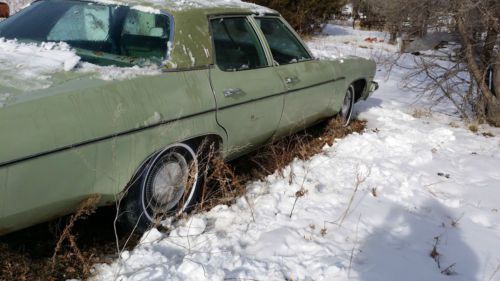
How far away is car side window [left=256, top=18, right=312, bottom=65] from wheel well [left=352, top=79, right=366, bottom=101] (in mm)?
1387

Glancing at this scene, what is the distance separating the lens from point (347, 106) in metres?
5.87

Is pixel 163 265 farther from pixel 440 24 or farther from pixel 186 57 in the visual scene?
pixel 440 24

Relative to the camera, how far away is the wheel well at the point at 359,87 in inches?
234

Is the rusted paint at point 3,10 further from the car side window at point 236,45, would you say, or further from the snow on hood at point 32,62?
the car side window at point 236,45

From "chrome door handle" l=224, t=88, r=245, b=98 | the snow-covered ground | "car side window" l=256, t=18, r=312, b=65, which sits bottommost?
the snow-covered ground

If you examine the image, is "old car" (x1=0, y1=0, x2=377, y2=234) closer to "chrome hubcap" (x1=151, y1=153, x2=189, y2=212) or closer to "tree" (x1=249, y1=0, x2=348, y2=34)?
"chrome hubcap" (x1=151, y1=153, x2=189, y2=212)

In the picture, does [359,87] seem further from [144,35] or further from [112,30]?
[112,30]

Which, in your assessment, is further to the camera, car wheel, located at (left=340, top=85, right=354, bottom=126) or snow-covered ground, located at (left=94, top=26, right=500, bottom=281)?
car wheel, located at (left=340, top=85, right=354, bottom=126)

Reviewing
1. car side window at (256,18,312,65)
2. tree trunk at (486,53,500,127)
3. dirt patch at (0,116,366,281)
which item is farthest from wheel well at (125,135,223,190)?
tree trunk at (486,53,500,127)

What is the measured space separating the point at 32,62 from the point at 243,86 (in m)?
1.46

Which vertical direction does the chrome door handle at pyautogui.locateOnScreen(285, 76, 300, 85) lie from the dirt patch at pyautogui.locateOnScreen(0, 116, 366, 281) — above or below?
above

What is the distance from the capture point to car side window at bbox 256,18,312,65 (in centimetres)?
429

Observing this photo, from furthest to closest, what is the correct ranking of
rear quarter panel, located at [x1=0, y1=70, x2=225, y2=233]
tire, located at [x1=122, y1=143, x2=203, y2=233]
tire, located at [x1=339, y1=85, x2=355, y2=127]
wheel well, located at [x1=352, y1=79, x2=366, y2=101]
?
wheel well, located at [x1=352, y1=79, x2=366, y2=101] → tire, located at [x1=339, y1=85, x2=355, y2=127] → tire, located at [x1=122, y1=143, x2=203, y2=233] → rear quarter panel, located at [x1=0, y1=70, x2=225, y2=233]

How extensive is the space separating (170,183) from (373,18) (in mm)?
23323
